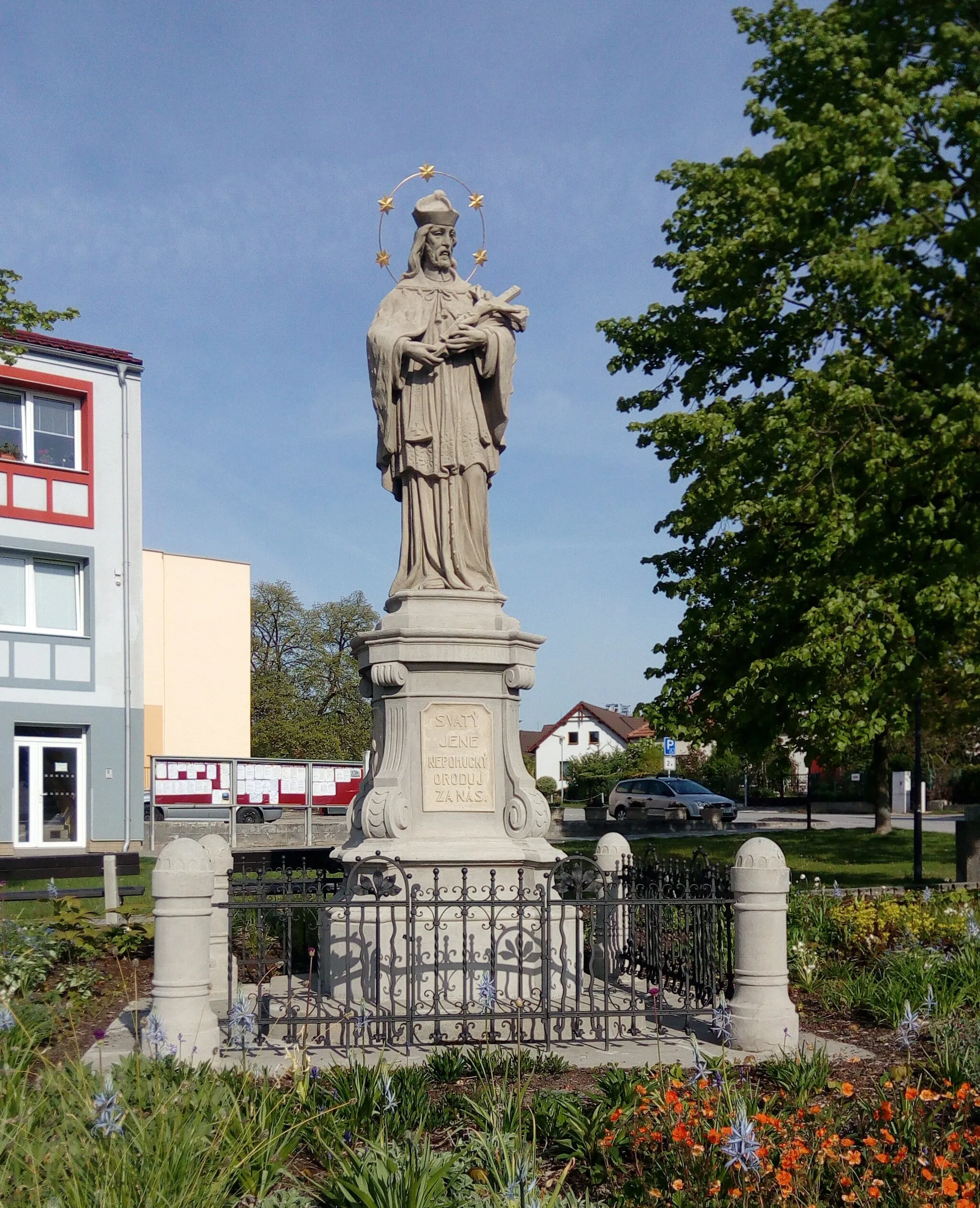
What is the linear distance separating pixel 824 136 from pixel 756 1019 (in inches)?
454

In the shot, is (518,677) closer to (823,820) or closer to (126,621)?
(126,621)

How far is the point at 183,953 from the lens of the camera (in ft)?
22.8

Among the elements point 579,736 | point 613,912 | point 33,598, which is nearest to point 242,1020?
point 613,912

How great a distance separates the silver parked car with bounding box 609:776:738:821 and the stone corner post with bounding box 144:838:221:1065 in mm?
29575

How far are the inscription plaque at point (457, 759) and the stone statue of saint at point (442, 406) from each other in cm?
107

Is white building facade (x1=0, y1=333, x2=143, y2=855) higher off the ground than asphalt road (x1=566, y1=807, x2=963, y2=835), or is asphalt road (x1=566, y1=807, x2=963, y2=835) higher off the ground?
white building facade (x1=0, y1=333, x2=143, y2=855)

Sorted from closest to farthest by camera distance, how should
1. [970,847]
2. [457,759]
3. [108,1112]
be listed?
[108,1112], [457,759], [970,847]

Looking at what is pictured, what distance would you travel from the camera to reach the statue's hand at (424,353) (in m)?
9.52

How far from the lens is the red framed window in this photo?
25.3m

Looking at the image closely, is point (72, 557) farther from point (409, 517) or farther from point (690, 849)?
point (409, 517)

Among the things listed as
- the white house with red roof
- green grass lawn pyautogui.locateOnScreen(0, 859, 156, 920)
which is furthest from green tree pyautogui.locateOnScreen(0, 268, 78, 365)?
the white house with red roof

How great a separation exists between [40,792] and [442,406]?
19118 mm

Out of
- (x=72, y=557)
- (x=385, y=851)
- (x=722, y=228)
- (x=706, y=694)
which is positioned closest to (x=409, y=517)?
(x=385, y=851)

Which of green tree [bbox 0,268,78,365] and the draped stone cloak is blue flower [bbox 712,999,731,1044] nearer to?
the draped stone cloak
